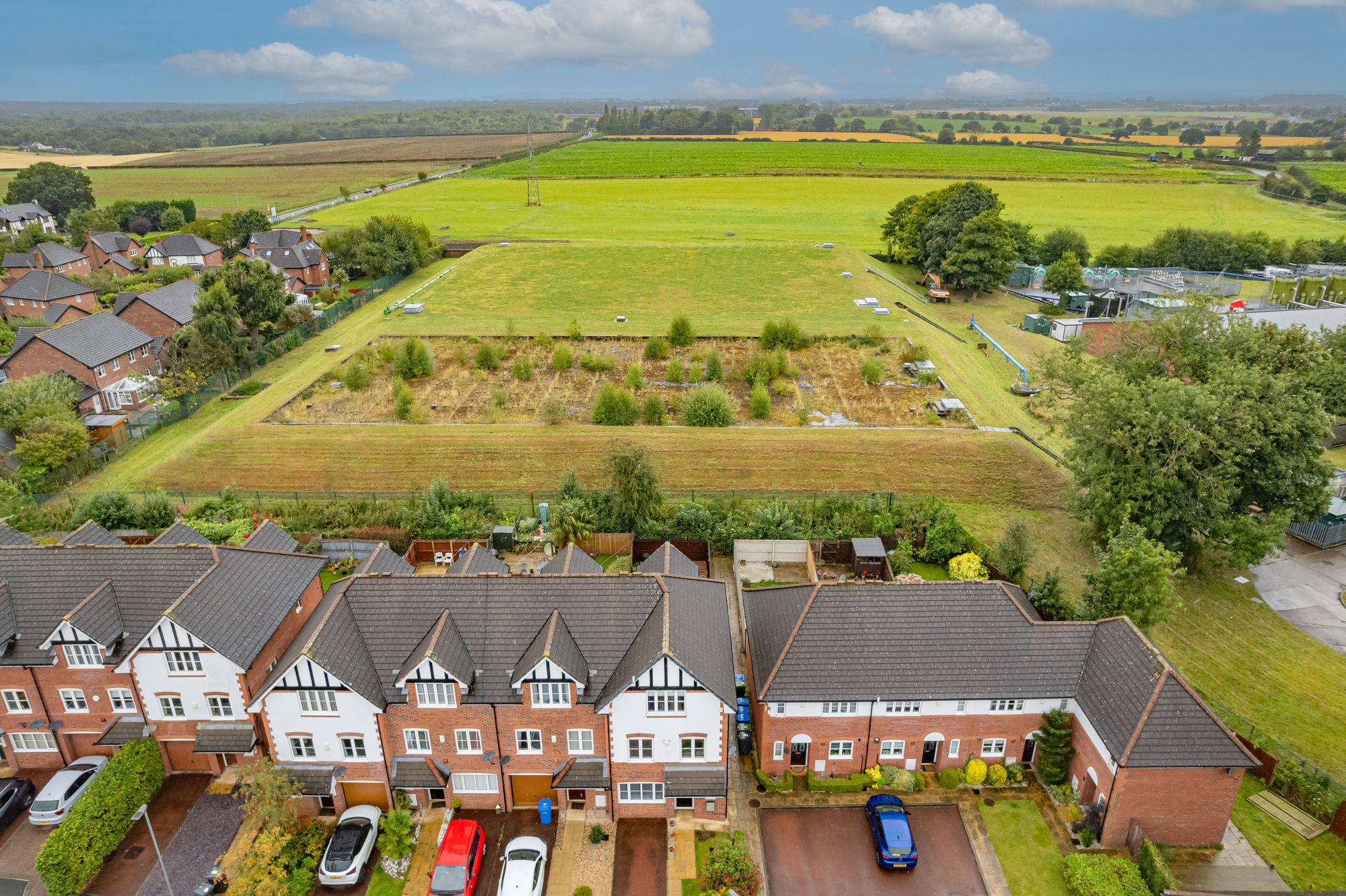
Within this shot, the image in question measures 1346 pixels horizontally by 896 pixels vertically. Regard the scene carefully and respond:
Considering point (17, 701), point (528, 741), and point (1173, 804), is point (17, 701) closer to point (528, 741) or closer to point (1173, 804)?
point (528, 741)

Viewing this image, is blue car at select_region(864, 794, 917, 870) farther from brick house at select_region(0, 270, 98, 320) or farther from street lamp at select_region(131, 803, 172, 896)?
brick house at select_region(0, 270, 98, 320)

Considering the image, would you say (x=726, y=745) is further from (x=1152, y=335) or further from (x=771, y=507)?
(x=1152, y=335)

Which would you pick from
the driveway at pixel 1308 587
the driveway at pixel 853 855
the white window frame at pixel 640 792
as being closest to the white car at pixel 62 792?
the white window frame at pixel 640 792

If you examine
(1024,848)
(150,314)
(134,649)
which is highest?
(150,314)

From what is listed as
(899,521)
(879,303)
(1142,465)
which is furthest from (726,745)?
(879,303)

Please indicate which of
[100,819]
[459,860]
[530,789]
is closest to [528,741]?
[530,789]

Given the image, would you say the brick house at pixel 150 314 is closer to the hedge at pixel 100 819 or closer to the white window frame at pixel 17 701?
the white window frame at pixel 17 701
